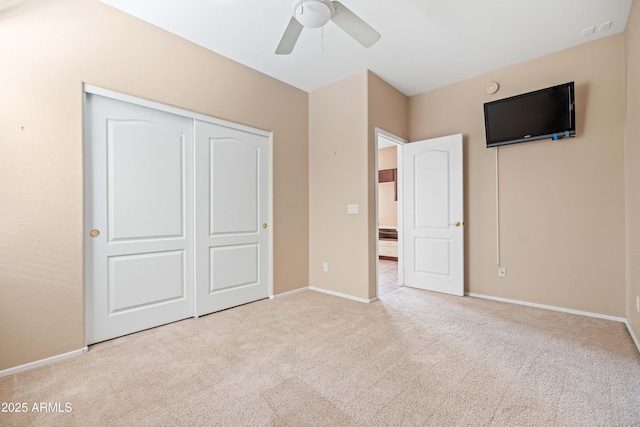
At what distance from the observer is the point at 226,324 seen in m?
2.82

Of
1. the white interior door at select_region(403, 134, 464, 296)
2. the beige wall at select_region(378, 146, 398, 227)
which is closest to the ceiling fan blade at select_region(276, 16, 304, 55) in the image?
the white interior door at select_region(403, 134, 464, 296)

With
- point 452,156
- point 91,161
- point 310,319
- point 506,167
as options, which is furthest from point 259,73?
point 506,167

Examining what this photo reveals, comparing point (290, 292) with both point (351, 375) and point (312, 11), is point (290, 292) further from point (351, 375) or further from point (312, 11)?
point (312, 11)

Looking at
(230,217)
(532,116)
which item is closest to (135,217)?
(230,217)

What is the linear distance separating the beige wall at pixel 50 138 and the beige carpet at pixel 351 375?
1.23 feet

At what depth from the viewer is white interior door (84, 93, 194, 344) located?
2.40m

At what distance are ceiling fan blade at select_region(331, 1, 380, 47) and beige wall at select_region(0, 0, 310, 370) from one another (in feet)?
5.70

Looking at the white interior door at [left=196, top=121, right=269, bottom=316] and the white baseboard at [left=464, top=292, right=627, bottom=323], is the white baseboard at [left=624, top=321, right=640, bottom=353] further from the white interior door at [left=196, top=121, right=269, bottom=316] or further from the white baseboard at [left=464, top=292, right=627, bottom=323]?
the white interior door at [left=196, top=121, right=269, bottom=316]

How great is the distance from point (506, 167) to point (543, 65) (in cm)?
114

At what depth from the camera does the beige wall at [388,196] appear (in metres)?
6.70

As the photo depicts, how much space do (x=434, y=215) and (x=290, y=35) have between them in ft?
9.35

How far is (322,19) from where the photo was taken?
191cm

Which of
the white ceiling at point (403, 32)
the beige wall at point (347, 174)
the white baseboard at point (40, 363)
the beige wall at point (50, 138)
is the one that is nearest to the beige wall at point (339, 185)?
the beige wall at point (347, 174)

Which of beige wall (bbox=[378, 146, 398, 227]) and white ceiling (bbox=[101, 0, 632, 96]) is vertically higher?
white ceiling (bbox=[101, 0, 632, 96])
